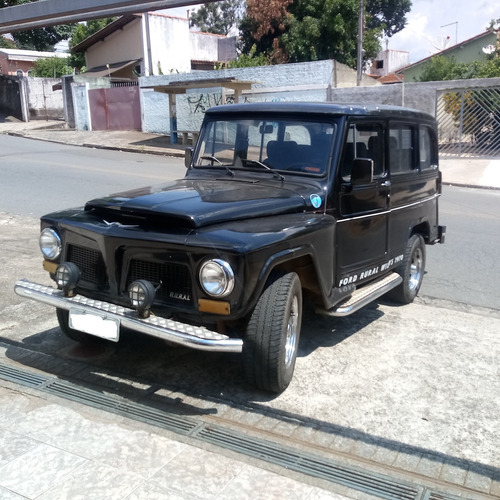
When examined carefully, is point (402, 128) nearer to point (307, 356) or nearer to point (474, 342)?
point (474, 342)

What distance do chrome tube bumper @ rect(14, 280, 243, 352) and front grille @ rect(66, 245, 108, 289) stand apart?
183 millimetres

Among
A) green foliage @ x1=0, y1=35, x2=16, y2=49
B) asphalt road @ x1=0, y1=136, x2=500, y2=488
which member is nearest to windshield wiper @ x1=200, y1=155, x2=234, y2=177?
asphalt road @ x1=0, y1=136, x2=500, y2=488

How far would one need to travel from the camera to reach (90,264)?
4.13m

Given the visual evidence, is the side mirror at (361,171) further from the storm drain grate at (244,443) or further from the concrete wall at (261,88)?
the concrete wall at (261,88)

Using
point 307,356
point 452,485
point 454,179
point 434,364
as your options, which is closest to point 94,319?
point 307,356

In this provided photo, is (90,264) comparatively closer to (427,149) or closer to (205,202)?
(205,202)

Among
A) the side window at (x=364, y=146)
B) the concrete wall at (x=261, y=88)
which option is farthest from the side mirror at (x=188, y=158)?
the concrete wall at (x=261, y=88)

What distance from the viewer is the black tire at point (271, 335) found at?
3775 millimetres

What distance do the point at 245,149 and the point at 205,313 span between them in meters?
1.90

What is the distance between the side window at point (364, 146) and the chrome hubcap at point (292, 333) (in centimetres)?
127

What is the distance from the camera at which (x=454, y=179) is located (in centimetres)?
1658

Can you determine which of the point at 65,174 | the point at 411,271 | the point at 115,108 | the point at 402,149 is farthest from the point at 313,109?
the point at 115,108

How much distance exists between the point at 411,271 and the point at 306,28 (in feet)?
89.4

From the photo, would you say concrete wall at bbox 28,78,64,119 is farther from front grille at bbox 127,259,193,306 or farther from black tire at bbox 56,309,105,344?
front grille at bbox 127,259,193,306
